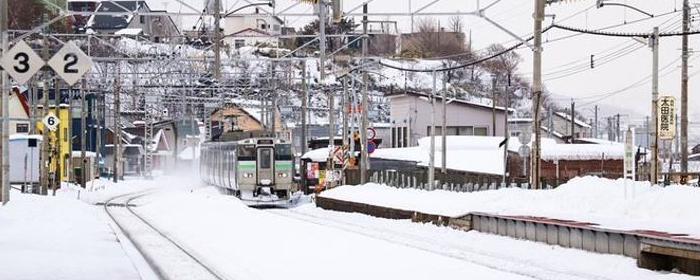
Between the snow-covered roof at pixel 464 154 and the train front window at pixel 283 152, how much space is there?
44.2ft

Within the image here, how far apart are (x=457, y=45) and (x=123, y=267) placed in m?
136

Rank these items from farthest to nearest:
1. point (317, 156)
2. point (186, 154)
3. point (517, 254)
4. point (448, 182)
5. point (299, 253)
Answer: point (186, 154) < point (317, 156) < point (448, 182) < point (517, 254) < point (299, 253)

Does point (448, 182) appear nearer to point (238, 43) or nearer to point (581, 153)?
point (581, 153)

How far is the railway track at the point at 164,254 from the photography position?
16312 millimetres

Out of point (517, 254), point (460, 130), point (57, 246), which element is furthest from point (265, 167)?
point (460, 130)

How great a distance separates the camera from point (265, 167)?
48094mm

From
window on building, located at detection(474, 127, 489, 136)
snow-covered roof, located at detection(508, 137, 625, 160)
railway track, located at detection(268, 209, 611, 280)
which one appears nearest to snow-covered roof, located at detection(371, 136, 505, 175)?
snow-covered roof, located at detection(508, 137, 625, 160)

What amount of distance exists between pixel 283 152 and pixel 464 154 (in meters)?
20.3

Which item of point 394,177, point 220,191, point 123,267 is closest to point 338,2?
point 123,267

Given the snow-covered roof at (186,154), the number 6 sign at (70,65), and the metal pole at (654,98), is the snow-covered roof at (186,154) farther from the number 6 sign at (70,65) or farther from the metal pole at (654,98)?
the number 6 sign at (70,65)

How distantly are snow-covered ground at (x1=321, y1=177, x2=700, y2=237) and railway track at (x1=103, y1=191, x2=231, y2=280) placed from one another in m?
7.44

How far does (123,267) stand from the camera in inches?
650

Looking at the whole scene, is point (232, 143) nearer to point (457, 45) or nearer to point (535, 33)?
point (535, 33)

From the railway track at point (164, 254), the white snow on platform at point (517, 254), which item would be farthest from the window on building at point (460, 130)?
the white snow on platform at point (517, 254)
